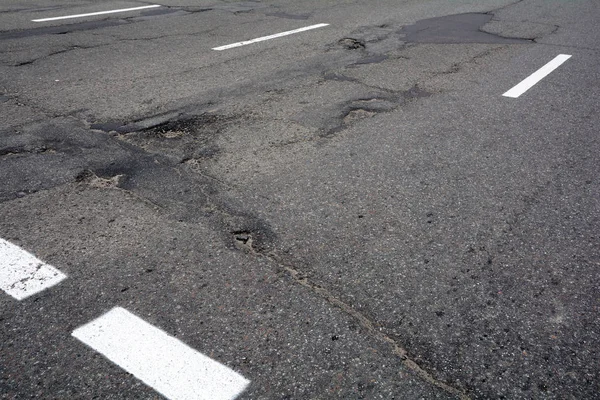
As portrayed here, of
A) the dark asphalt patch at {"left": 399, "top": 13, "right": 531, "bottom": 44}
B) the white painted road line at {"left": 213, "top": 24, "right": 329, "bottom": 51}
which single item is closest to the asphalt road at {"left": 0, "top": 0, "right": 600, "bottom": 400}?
the white painted road line at {"left": 213, "top": 24, "right": 329, "bottom": 51}

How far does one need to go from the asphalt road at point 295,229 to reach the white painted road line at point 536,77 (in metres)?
0.06

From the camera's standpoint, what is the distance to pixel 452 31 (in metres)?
9.35

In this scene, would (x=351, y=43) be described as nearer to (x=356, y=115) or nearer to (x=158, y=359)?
(x=356, y=115)

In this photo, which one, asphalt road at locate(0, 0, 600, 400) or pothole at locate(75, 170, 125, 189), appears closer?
asphalt road at locate(0, 0, 600, 400)

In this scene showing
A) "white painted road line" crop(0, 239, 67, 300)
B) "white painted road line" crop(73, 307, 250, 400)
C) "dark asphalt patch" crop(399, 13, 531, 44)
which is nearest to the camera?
"white painted road line" crop(73, 307, 250, 400)

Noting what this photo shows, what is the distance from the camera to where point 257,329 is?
2668 mm

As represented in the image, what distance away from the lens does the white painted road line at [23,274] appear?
9.48ft

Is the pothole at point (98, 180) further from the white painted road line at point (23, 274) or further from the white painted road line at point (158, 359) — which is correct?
the white painted road line at point (158, 359)

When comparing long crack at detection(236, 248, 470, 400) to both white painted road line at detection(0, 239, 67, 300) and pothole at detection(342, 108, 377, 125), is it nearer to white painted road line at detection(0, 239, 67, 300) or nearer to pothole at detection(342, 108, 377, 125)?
white painted road line at detection(0, 239, 67, 300)

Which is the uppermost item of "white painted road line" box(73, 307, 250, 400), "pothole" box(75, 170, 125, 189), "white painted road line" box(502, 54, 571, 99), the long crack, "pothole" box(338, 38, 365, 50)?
"pothole" box(75, 170, 125, 189)

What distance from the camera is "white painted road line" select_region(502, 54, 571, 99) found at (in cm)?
629

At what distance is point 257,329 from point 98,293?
2.89 feet

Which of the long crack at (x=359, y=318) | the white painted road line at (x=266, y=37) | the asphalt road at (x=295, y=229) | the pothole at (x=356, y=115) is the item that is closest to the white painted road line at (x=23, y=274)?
the asphalt road at (x=295, y=229)

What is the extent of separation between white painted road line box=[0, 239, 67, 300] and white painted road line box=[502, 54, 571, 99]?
5.07m
